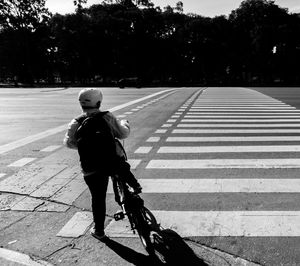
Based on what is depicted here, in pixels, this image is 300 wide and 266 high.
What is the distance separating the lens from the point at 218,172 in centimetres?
674

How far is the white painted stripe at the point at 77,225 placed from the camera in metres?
4.42

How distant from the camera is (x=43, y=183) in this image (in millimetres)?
6273

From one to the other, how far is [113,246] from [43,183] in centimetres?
256

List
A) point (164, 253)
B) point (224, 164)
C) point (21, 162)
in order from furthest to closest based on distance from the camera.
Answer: point (21, 162) → point (224, 164) → point (164, 253)

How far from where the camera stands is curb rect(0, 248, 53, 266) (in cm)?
378

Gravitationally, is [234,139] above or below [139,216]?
below

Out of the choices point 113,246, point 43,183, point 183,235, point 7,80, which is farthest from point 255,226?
point 7,80

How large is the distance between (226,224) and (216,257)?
80 cm

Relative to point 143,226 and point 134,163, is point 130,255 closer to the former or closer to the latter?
point 143,226

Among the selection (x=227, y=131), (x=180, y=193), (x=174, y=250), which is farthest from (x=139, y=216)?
(x=227, y=131)

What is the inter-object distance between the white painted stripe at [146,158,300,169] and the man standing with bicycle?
121 inches

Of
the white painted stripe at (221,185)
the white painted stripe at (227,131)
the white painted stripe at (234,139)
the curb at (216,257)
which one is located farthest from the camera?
the white painted stripe at (227,131)

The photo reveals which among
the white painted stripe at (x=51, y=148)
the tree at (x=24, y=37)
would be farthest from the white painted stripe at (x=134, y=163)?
the tree at (x=24, y=37)

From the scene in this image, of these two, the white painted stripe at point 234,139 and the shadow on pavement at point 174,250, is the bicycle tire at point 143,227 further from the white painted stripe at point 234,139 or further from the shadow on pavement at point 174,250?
the white painted stripe at point 234,139
